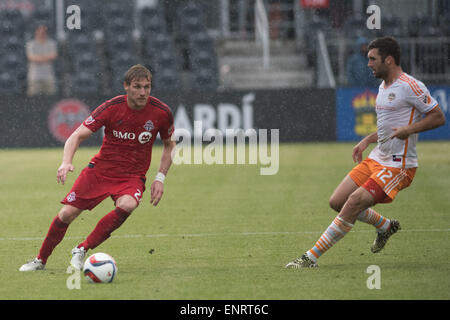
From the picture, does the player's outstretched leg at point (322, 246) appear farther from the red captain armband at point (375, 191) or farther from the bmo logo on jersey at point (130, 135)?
the bmo logo on jersey at point (130, 135)

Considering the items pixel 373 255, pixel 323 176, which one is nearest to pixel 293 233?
pixel 373 255

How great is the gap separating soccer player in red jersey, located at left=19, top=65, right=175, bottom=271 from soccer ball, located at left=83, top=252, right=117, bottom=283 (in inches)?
15.3

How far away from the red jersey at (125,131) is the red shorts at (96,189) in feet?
0.22

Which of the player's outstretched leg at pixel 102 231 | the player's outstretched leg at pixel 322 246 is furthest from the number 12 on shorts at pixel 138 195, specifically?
the player's outstretched leg at pixel 322 246

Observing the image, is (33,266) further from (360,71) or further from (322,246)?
(360,71)

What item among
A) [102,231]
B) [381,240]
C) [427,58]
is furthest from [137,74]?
[427,58]

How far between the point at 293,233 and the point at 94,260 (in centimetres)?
330

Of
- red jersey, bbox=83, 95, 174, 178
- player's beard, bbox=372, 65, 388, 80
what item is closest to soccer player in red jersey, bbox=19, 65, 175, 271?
red jersey, bbox=83, 95, 174, 178

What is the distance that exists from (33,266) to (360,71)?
16160 mm

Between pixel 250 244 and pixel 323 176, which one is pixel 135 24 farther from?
pixel 250 244

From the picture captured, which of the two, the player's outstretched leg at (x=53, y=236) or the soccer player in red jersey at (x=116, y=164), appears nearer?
the soccer player in red jersey at (x=116, y=164)

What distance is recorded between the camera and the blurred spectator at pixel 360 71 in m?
22.5

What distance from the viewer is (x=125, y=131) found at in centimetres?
777
